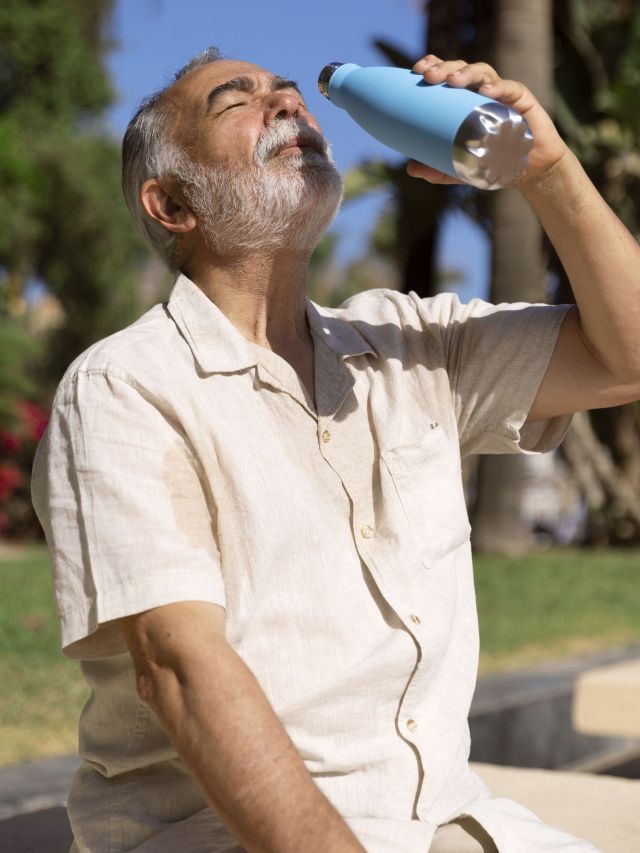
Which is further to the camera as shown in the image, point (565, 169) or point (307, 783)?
point (565, 169)

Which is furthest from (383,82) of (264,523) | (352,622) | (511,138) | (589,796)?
(589,796)

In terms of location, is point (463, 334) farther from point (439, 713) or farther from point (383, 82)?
point (439, 713)

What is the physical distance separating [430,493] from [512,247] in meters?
8.50

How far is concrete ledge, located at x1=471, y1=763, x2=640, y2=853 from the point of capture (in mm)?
2769

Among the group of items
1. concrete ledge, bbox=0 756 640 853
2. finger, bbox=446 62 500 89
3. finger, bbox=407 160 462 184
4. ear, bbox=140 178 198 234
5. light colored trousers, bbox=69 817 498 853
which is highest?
finger, bbox=446 62 500 89

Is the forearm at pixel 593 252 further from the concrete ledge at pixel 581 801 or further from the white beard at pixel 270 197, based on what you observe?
the concrete ledge at pixel 581 801

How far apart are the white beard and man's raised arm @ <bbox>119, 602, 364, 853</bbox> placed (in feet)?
2.40

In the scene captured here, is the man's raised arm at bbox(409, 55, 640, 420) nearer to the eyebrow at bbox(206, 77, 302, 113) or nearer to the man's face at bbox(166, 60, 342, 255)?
the man's face at bbox(166, 60, 342, 255)

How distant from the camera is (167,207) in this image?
2.27 metres

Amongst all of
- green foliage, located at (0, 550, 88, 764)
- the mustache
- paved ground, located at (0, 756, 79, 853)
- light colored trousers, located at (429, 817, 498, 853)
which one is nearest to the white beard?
the mustache

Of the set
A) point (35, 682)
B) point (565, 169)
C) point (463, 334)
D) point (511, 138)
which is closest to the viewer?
point (511, 138)

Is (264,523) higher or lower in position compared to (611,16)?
lower

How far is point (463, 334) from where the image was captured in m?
2.24

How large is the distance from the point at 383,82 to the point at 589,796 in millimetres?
1942
